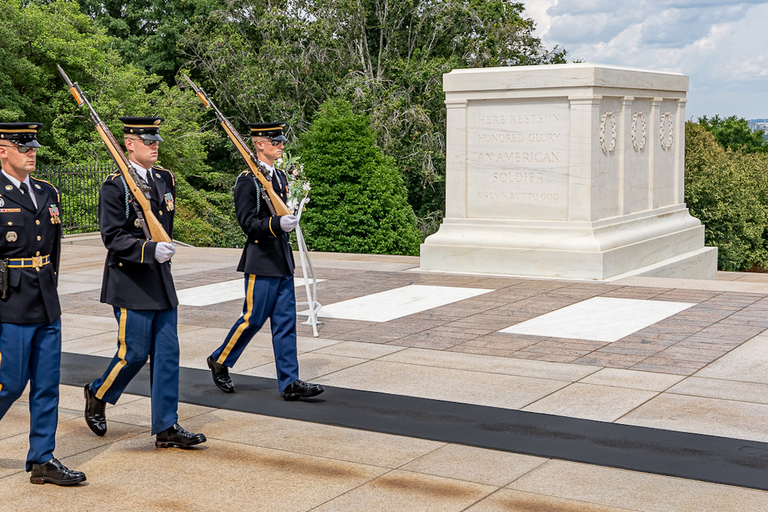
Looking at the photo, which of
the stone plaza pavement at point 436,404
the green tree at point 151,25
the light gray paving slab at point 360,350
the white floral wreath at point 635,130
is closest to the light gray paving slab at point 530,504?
the stone plaza pavement at point 436,404

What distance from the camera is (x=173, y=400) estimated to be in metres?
5.23

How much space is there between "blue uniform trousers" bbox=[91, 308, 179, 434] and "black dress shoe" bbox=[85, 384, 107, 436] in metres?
0.23

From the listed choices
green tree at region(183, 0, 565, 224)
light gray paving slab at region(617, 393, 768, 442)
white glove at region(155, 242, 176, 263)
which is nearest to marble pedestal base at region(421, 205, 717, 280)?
light gray paving slab at region(617, 393, 768, 442)

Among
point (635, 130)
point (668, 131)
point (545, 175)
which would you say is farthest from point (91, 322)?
point (668, 131)

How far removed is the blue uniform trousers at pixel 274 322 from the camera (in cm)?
615

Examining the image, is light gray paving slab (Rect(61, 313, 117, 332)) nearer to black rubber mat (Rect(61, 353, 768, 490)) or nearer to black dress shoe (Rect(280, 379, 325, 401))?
black rubber mat (Rect(61, 353, 768, 490))

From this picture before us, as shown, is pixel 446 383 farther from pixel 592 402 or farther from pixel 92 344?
pixel 92 344

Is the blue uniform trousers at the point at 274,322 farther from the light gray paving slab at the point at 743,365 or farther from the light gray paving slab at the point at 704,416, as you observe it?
the light gray paving slab at the point at 743,365

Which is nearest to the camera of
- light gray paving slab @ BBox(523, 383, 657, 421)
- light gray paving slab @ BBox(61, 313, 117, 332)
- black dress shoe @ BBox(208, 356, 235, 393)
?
light gray paving slab @ BBox(523, 383, 657, 421)

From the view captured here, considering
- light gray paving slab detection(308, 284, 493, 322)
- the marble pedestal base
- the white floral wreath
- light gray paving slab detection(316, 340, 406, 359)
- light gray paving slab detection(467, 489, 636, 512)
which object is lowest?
light gray paving slab detection(467, 489, 636, 512)

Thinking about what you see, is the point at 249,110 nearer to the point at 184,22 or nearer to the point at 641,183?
the point at 184,22

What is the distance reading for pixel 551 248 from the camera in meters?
12.4

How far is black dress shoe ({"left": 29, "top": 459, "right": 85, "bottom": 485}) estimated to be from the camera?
15.1ft

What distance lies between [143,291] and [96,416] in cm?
82
